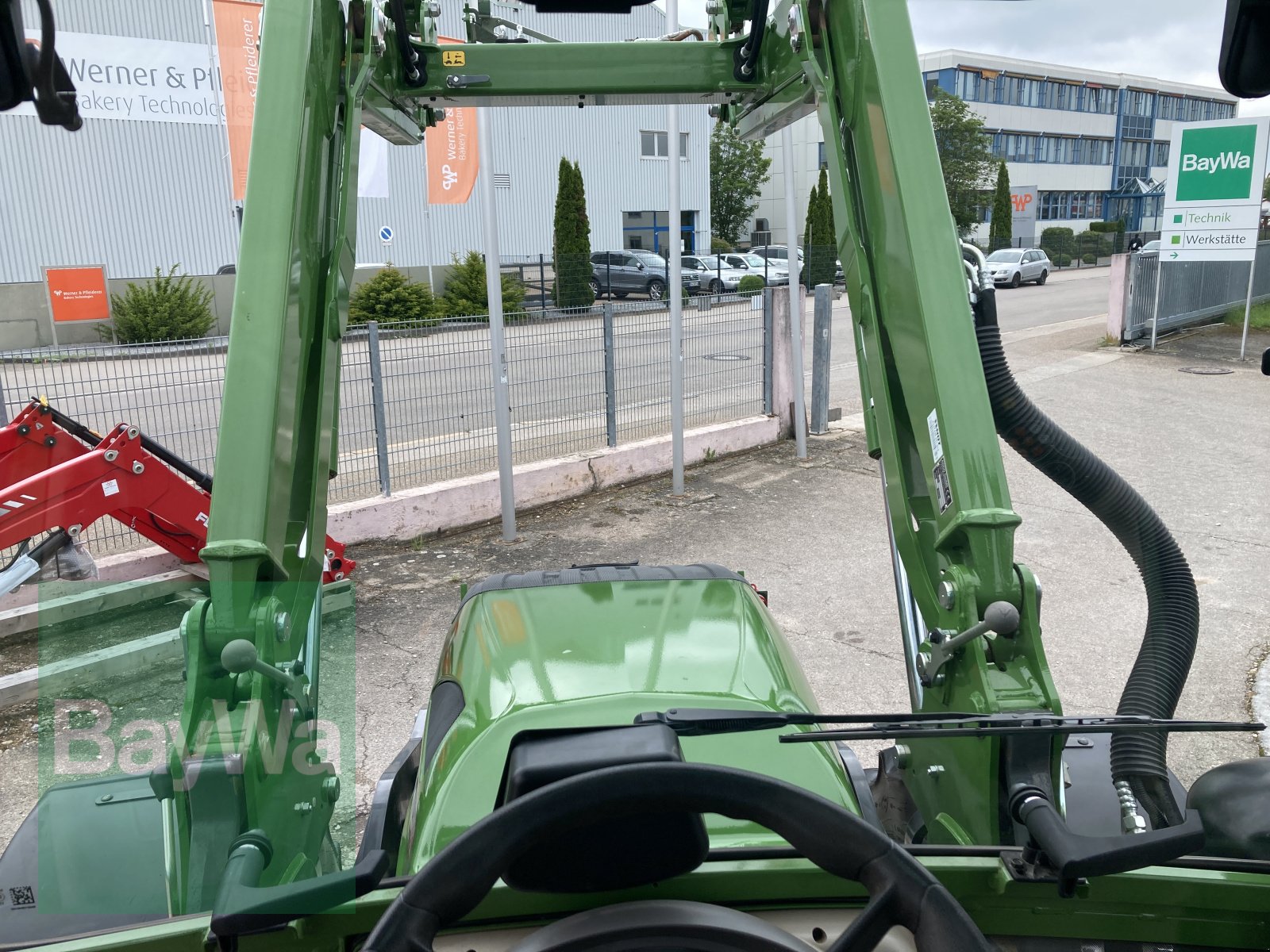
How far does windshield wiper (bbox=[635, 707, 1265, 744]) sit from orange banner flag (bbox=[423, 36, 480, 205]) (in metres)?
15.2

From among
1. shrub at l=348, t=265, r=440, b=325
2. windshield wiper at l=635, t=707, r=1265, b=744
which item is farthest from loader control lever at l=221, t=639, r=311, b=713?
shrub at l=348, t=265, r=440, b=325

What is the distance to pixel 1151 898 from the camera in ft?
4.84

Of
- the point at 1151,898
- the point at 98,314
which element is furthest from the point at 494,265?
the point at 98,314

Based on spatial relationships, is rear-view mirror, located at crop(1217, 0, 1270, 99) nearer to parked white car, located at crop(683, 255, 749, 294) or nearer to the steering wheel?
the steering wheel

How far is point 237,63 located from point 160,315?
802 cm

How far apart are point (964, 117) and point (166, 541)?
5179 centimetres

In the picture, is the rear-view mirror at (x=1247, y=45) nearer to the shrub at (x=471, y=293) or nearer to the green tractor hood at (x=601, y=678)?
the green tractor hood at (x=601, y=678)

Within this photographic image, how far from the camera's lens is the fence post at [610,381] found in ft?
28.1

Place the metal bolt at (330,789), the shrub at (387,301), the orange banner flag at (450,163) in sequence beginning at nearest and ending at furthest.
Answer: the metal bolt at (330,789)
the orange banner flag at (450,163)
the shrub at (387,301)

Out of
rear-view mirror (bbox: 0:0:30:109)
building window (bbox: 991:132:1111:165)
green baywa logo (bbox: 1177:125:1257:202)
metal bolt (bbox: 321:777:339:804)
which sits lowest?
metal bolt (bbox: 321:777:339:804)

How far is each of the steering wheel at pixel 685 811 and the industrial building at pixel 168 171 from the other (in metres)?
14.9

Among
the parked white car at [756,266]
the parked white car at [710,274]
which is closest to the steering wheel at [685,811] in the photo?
the parked white car at [710,274]

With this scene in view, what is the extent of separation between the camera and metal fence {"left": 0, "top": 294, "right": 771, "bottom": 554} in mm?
6020

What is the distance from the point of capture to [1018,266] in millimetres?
36625
